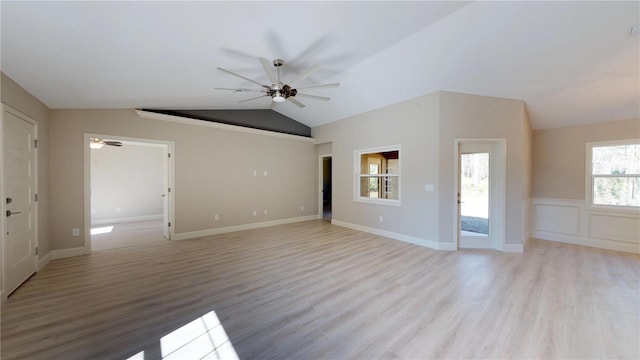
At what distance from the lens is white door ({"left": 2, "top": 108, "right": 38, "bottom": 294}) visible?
2.57 metres

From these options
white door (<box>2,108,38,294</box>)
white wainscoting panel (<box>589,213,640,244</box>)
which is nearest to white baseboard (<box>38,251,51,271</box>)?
white door (<box>2,108,38,294</box>)

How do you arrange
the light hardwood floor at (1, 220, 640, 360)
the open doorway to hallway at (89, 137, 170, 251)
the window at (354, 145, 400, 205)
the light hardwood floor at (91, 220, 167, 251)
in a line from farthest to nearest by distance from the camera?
the open doorway to hallway at (89, 137, 170, 251)
the window at (354, 145, 400, 205)
the light hardwood floor at (91, 220, 167, 251)
the light hardwood floor at (1, 220, 640, 360)

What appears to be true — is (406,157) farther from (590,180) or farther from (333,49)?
(590,180)

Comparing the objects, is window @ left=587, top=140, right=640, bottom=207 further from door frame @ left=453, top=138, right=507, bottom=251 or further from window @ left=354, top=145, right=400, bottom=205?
window @ left=354, top=145, right=400, bottom=205

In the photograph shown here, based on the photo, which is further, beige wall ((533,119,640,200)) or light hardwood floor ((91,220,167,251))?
light hardwood floor ((91,220,167,251))

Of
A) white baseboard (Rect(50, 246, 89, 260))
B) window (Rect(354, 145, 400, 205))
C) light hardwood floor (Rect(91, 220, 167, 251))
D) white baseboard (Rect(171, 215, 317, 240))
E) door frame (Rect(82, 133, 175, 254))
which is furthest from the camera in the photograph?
window (Rect(354, 145, 400, 205))

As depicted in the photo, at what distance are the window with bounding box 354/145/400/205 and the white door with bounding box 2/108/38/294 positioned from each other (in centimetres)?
554

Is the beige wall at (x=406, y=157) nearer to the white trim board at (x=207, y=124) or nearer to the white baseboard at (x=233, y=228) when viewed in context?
the white baseboard at (x=233, y=228)

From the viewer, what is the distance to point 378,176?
5562 mm

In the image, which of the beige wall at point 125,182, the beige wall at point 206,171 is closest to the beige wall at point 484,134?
the beige wall at point 206,171

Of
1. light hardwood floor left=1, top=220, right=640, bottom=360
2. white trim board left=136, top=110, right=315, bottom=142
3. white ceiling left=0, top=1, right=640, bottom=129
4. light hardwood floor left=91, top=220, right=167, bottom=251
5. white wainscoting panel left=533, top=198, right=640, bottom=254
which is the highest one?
white ceiling left=0, top=1, right=640, bottom=129

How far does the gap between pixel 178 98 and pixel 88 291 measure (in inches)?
124

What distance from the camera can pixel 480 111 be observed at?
4.16 m

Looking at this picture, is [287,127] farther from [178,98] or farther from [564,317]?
[564,317]
